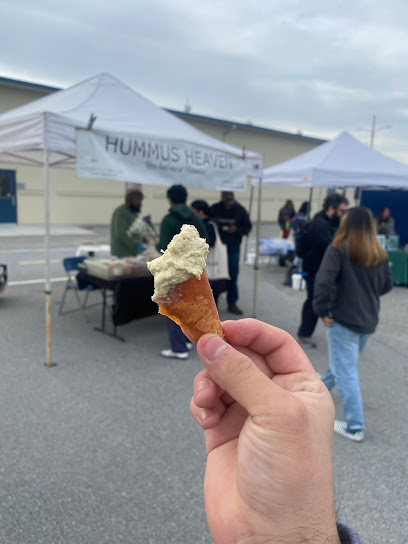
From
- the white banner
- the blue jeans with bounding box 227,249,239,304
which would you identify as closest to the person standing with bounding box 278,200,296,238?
the blue jeans with bounding box 227,249,239,304

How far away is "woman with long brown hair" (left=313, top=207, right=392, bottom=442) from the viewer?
3244 millimetres

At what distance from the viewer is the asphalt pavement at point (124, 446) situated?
2.38 m

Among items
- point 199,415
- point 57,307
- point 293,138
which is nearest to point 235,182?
point 57,307

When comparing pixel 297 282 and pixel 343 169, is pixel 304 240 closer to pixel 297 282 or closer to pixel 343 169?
pixel 343 169

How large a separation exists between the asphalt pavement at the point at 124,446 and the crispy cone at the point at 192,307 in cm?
174

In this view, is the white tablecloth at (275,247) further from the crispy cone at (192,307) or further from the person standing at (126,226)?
the crispy cone at (192,307)

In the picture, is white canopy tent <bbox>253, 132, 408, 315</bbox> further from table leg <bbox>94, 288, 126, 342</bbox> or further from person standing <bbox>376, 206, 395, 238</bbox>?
table leg <bbox>94, 288, 126, 342</bbox>

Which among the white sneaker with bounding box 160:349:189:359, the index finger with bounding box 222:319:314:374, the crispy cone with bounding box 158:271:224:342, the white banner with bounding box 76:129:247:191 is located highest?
the white banner with bounding box 76:129:247:191

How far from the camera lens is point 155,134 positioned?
4801mm

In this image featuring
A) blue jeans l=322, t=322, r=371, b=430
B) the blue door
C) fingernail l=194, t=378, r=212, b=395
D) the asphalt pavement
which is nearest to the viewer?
fingernail l=194, t=378, r=212, b=395

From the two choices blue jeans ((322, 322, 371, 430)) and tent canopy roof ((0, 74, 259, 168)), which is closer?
blue jeans ((322, 322, 371, 430))

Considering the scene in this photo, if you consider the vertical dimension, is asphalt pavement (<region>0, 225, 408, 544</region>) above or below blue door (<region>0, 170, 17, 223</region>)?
below

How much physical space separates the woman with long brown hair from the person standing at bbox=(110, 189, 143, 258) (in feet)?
11.9

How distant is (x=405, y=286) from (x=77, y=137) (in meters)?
8.59
